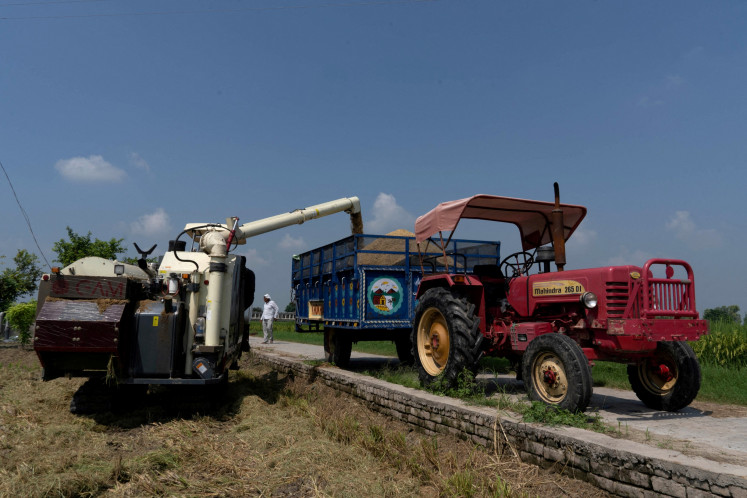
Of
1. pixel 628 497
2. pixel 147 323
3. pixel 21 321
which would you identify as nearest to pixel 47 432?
pixel 147 323

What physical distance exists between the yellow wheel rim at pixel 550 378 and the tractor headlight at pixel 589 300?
2.13 feet

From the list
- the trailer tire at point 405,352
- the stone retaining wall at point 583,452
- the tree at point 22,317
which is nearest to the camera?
the stone retaining wall at point 583,452

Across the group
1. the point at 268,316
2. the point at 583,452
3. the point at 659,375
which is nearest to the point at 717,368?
the point at 659,375

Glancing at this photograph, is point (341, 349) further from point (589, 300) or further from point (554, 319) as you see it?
point (589, 300)

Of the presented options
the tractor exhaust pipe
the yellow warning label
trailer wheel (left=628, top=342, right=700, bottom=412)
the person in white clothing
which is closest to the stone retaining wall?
the yellow warning label

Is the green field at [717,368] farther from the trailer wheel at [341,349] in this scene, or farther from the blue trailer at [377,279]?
the trailer wheel at [341,349]

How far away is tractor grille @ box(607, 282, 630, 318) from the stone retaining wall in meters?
1.44

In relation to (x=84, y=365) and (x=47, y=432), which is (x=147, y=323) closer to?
(x=84, y=365)

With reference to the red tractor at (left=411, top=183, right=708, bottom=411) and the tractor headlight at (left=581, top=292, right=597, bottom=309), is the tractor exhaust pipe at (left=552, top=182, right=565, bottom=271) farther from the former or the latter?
the tractor headlight at (left=581, top=292, right=597, bottom=309)

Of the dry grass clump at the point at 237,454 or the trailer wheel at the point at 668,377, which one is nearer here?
the dry grass clump at the point at 237,454

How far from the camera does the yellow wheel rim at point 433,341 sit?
6.80 m

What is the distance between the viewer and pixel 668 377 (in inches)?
222

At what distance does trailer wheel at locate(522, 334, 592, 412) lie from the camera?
4.84 metres

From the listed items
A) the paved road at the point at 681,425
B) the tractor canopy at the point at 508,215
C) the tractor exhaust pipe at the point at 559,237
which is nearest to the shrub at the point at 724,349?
the paved road at the point at 681,425
